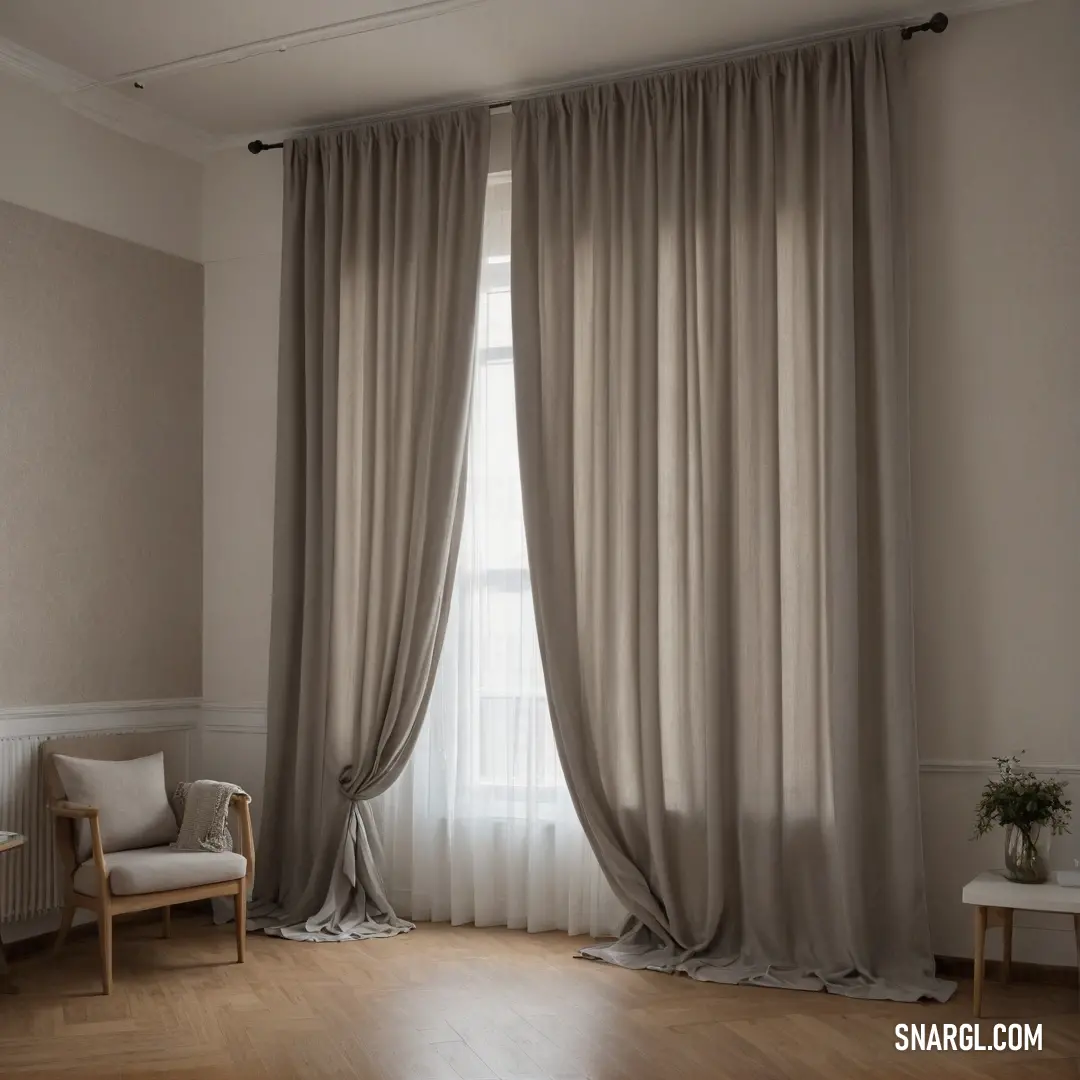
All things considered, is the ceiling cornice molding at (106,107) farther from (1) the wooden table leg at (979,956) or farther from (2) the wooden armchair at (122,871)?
(1) the wooden table leg at (979,956)

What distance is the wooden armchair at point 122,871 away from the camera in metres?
4.48

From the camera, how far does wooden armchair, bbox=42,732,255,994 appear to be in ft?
14.7

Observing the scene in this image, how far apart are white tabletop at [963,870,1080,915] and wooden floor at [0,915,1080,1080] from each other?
1.21 feet

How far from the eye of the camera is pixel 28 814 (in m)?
4.98

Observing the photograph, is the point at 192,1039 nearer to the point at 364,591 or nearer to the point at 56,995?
the point at 56,995

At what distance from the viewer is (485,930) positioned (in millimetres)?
5223

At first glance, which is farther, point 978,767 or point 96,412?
point 96,412

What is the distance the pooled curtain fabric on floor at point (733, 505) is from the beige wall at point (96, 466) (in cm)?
176

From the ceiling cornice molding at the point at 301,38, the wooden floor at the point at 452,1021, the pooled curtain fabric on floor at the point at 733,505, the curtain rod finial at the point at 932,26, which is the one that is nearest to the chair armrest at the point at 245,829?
the wooden floor at the point at 452,1021

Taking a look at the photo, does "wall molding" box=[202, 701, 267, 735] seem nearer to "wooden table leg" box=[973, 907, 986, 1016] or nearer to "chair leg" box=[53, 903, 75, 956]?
"chair leg" box=[53, 903, 75, 956]

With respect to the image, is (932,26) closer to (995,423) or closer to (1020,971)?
(995,423)

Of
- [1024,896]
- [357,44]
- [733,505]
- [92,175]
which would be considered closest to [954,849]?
[1024,896]

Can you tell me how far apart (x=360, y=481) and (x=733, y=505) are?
1670 millimetres

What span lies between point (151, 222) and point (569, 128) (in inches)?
78.3
